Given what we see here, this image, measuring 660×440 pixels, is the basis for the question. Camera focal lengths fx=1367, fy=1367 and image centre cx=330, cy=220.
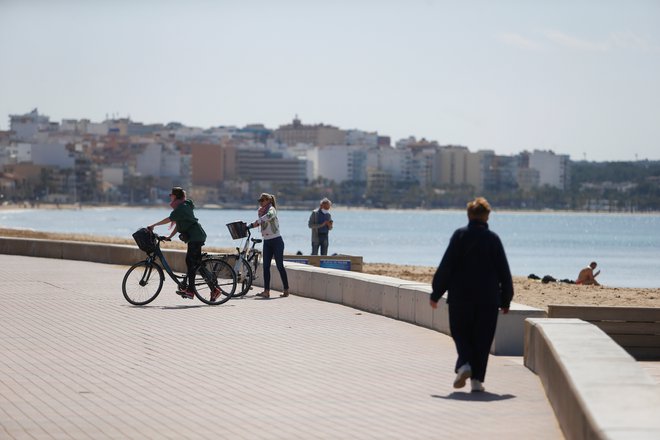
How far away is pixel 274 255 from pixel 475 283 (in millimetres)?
9205

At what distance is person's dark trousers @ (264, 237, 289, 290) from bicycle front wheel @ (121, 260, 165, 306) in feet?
5.58

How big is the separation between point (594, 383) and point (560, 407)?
2.82 feet

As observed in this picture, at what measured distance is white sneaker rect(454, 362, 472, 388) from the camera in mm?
10227

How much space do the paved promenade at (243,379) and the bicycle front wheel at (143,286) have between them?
2.48 ft

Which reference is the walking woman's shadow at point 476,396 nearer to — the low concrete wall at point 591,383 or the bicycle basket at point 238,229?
the low concrete wall at point 591,383

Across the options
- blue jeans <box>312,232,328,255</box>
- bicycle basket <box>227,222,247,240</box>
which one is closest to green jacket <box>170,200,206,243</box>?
bicycle basket <box>227,222,247,240</box>

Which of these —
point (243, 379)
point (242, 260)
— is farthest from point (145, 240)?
point (243, 379)

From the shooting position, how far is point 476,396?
10.1 m

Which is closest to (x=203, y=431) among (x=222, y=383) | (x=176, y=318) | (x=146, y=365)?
(x=222, y=383)

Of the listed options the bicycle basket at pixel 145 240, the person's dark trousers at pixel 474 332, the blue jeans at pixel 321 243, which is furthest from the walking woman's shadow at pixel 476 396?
the blue jeans at pixel 321 243

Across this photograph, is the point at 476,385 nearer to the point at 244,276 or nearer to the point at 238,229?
the point at 238,229

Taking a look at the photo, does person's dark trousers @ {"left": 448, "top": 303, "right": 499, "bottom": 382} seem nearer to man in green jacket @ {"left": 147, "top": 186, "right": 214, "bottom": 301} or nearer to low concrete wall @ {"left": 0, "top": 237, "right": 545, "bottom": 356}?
low concrete wall @ {"left": 0, "top": 237, "right": 545, "bottom": 356}

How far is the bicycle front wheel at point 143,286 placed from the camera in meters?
18.1

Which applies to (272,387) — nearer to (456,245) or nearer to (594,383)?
(456,245)
